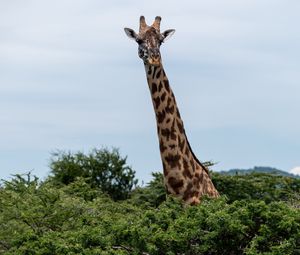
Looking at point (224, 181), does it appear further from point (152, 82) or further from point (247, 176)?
point (152, 82)

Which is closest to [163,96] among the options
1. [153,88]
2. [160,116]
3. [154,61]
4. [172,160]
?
[153,88]

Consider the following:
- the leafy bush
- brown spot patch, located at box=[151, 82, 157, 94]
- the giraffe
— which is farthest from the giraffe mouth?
the leafy bush

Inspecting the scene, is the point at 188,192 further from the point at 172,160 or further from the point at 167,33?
the point at 167,33

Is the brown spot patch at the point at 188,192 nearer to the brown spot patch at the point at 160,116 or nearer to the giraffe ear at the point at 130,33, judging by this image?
the brown spot patch at the point at 160,116

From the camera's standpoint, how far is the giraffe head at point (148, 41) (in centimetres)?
1648

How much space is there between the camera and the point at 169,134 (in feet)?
55.0

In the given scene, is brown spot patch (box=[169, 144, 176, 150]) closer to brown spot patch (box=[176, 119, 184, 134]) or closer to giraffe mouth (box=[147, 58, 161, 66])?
brown spot patch (box=[176, 119, 184, 134])

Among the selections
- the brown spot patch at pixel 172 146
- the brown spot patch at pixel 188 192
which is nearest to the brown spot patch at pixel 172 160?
the brown spot patch at pixel 172 146

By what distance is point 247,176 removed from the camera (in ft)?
96.6

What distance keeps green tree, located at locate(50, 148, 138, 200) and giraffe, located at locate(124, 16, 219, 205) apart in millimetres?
13020

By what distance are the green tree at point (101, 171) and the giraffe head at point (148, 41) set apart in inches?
516

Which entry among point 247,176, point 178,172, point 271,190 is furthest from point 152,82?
point 247,176

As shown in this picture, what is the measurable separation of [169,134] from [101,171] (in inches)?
544

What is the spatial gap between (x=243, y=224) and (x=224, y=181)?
1556 cm
